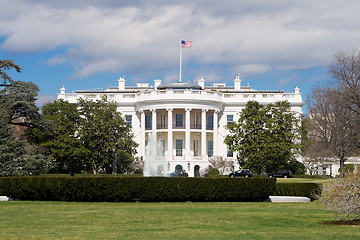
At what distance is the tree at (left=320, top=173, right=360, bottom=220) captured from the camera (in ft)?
57.7

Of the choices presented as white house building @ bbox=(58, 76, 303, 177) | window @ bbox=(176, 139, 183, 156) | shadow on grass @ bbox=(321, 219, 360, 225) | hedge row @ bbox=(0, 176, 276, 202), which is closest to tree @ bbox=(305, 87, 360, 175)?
white house building @ bbox=(58, 76, 303, 177)

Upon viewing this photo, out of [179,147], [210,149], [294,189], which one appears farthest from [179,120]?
[294,189]

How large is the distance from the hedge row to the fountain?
30.3 metres

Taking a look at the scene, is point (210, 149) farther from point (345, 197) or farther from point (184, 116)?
point (345, 197)

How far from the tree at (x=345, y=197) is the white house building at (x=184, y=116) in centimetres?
4842

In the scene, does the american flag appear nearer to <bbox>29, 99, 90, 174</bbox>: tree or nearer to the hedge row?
<bbox>29, 99, 90, 174</bbox>: tree

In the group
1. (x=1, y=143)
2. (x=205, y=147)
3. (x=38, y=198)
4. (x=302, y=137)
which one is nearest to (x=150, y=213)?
(x=38, y=198)

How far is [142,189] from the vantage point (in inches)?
1077

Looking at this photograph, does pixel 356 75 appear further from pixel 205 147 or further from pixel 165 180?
pixel 165 180

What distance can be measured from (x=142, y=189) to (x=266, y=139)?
3220 cm

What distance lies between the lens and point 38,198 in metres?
28.4

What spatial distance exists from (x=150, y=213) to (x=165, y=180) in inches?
238

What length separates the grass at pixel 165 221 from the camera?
617 inches

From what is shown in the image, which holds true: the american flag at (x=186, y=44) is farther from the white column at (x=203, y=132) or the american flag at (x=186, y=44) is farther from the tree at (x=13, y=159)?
the tree at (x=13, y=159)
